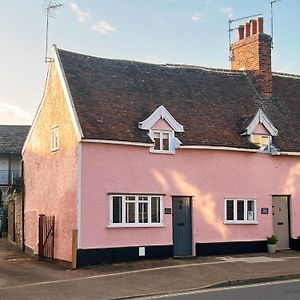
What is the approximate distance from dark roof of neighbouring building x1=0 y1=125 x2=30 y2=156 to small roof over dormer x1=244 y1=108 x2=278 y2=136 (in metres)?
31.3

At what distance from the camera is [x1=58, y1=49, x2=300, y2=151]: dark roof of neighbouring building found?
20.8 m

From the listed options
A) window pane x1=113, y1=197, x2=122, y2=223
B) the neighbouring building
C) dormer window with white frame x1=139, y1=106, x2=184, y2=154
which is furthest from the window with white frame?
the neighbouring building

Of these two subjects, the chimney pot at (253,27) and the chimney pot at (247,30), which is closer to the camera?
the chimney pot at (253,27)

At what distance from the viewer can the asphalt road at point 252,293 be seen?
1260 cm

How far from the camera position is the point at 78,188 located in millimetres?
19219

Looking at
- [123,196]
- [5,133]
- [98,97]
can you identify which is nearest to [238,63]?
[98,97]

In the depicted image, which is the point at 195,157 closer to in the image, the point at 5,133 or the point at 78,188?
the point at 78,188

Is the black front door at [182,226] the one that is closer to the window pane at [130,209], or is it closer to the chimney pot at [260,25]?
the window pane at [130,209]

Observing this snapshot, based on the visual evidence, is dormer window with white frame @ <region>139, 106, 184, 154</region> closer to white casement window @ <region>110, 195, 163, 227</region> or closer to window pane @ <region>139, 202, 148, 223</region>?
white casement window @ <region>110, 195, 163, 227</region>

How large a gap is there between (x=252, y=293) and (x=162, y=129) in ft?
30.2

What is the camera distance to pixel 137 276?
16.6 metres

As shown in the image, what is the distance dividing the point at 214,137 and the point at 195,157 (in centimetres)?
131

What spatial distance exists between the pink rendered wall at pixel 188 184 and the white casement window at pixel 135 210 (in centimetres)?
22

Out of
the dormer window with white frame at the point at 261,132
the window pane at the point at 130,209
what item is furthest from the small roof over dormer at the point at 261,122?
the window pane at the point at 130,209
